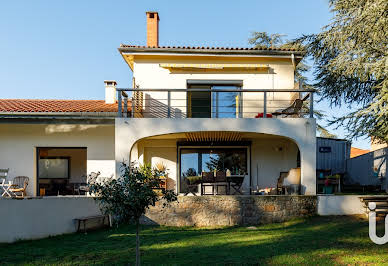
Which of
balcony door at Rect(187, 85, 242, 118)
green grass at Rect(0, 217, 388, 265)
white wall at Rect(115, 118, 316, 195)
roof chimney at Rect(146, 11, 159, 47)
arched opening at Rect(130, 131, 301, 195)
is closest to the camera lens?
green grass at Rect(0, 217, 388, 265)

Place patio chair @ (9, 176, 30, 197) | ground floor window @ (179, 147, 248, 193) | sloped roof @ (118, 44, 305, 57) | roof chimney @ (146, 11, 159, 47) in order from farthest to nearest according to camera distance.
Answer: roof chimney @ (146, 11, 159, 47) → ground floor window @ (179, 147, 248, 193) → sloped roof @ (118, 44, 305, 57) → patio chair @ (9, 176, 30, 197)

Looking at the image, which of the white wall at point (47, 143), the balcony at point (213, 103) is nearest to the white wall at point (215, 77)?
the balcony at point (213, 103)

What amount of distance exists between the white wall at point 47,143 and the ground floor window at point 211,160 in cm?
328

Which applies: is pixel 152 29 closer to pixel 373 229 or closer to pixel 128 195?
pixel 128 195

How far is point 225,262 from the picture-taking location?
6516 mm

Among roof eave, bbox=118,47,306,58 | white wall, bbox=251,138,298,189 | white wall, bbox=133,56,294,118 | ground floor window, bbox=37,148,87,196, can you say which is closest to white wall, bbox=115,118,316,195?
white wall, bbox=133,56,294,118

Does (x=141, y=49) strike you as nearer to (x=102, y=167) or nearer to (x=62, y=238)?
(x=102, y=167)

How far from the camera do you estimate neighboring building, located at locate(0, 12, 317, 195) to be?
13719 mm

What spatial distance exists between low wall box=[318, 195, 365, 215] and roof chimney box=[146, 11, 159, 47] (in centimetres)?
1006

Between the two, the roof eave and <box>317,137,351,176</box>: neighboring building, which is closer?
the roof eave

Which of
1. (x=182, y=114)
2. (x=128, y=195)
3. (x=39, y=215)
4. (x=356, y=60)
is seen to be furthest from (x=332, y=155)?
(x=128, y=195)

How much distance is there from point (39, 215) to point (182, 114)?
23.0ft

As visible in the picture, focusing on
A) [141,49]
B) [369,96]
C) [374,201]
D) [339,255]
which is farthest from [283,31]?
[339,255]

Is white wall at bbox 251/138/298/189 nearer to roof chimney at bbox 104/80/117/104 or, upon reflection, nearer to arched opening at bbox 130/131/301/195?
arched opening at bbox 130/131/301/195
